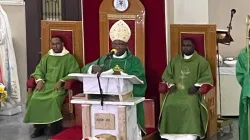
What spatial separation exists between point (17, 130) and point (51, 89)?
2.78 ft

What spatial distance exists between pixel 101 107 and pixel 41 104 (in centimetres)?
159

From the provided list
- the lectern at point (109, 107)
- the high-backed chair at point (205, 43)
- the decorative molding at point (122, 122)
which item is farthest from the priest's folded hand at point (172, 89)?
the decorative molding at point (122, 122)

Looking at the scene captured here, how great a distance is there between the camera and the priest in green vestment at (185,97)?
6.75 meters

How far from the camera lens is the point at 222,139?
23.5 ft

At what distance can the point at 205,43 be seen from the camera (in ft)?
23.4

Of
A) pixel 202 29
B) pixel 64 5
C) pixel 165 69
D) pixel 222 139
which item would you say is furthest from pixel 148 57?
pixel 64 5

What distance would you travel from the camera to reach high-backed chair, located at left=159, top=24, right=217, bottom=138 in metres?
7.09

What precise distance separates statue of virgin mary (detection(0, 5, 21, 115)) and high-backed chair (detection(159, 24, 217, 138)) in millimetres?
2610

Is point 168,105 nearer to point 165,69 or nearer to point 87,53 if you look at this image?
point 165,69

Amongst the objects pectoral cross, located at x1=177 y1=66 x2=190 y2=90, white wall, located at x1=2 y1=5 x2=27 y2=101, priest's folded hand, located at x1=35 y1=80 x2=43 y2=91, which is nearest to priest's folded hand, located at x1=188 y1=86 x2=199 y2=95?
pectoral cross, located at x1=177 y1=66 x2=190 y2=90

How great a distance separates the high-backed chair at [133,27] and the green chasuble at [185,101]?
291mm

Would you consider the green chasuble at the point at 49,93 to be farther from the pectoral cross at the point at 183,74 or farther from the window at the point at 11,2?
the window at the point at 11,2

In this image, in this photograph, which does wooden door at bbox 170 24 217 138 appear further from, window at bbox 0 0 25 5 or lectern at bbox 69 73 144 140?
window at bbox 0 0 25 5

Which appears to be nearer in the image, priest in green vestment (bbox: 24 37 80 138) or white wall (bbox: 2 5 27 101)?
priest in green vestment (bbox: 24 37 80 138)
